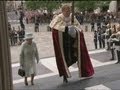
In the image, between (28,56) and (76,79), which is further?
(76,79)

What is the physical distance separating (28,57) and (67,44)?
2.57 ft

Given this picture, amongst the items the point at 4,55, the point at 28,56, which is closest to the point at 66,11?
the point at 28,56

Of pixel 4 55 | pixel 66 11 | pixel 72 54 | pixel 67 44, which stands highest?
pixel 66 11

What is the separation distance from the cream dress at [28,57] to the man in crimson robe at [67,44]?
417mm

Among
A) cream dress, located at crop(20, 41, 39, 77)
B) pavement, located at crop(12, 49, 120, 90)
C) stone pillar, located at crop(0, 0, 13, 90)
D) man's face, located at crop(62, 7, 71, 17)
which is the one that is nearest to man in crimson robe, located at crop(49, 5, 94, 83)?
man's face, located at crop(62, 7, 71, 17)

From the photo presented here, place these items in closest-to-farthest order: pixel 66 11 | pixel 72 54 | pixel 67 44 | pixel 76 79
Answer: pixel 66 11, pixel 67 44, pixel 72 54, pixel 76 79

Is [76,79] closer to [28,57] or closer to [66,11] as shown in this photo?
[28,57]

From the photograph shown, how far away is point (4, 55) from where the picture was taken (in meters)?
3.50

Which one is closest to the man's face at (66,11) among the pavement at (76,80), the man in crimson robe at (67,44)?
the man in crimson robe at (67,44)

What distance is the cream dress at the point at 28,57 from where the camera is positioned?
6.39 m

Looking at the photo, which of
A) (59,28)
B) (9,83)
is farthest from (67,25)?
(9,83)

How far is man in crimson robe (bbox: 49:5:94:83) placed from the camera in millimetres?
6445

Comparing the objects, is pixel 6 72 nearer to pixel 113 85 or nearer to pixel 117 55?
pixel 113 85

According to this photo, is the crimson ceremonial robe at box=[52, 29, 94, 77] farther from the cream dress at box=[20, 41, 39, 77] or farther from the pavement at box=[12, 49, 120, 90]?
the cream dress at box=[20, 41, 39, 77]
